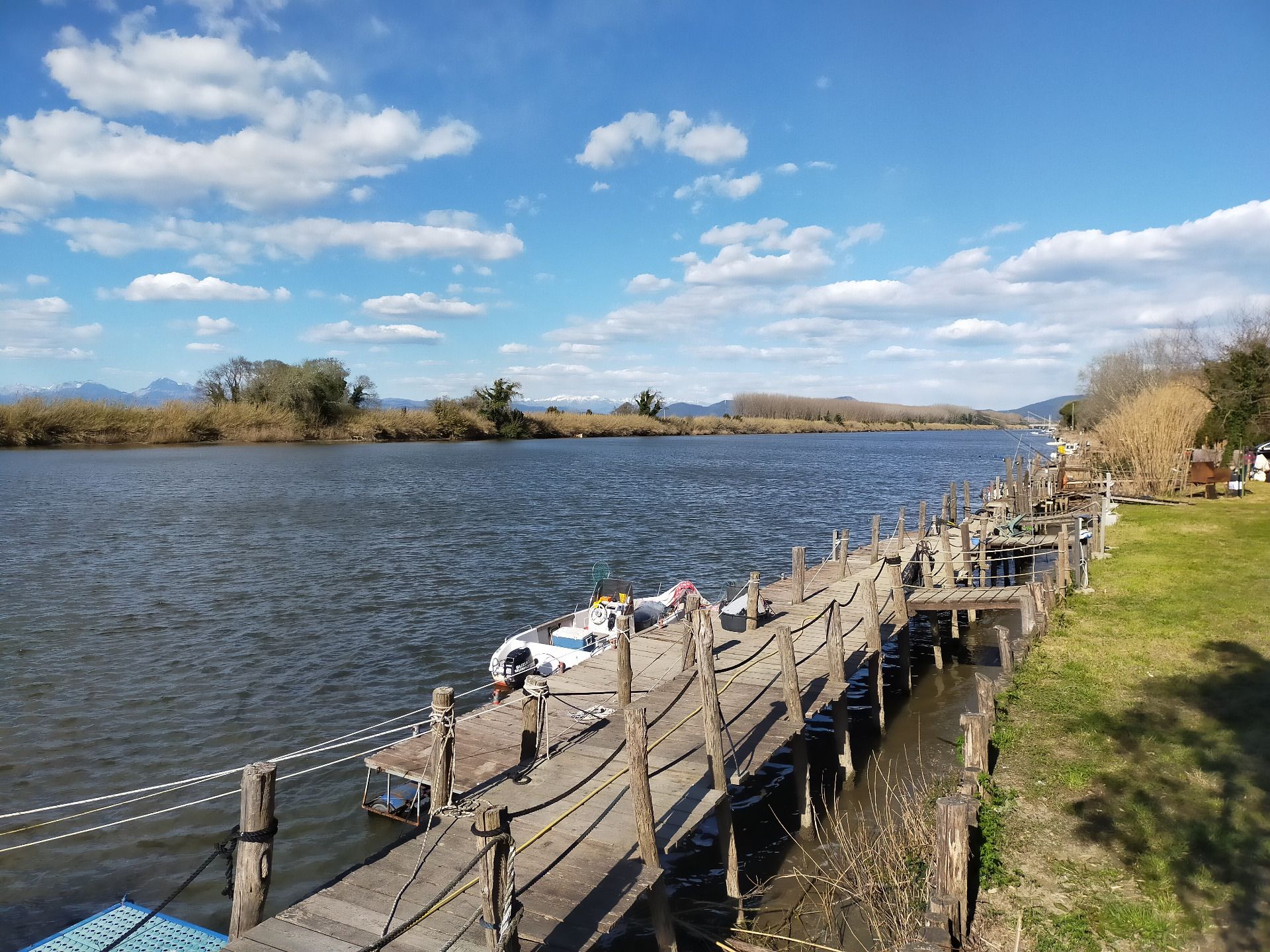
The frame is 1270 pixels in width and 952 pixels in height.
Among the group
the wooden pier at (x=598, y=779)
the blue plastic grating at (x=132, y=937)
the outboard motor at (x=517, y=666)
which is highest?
the wooden pier at (x=598, y=779)

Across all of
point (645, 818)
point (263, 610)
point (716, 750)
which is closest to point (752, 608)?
point (716, 750)

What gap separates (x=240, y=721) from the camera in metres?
15.3

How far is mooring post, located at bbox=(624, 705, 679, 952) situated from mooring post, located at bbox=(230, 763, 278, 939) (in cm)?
302

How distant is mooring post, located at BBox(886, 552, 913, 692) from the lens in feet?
54.6

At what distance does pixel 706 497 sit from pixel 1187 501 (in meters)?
24.6

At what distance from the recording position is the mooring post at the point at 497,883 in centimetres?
557

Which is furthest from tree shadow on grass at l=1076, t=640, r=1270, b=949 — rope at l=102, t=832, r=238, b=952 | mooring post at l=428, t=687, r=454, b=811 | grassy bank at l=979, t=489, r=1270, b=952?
rope at l=102, t=832, r=238, b=952

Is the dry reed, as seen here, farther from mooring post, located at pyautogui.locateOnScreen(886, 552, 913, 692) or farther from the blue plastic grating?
the blue plastic grating

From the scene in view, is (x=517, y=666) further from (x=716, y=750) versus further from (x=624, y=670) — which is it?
(x=716, y=750)

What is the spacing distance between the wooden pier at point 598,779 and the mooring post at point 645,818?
0.02m

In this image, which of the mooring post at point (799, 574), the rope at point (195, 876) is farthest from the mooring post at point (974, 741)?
the mooring post at point (799, 574)

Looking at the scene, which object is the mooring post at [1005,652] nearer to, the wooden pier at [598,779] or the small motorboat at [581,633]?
the wooden pier at [598,779]

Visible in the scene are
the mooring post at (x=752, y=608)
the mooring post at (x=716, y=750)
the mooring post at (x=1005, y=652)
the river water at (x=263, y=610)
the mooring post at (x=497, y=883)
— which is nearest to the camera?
the mooring post at (x=497, y=883)

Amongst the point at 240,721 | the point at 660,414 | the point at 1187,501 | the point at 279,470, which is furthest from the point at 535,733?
the point at 660,414
